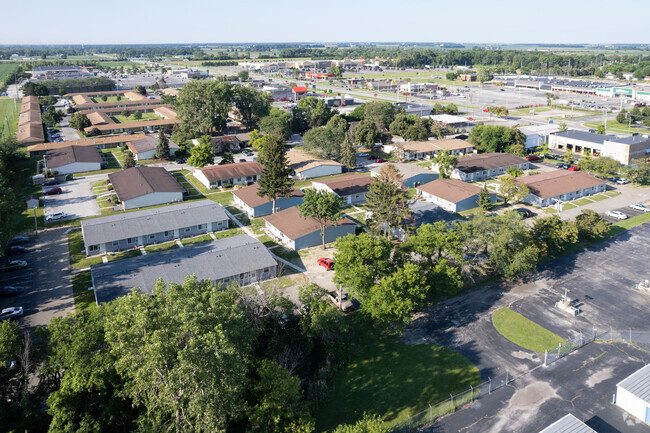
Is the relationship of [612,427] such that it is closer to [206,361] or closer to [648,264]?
[206,361]

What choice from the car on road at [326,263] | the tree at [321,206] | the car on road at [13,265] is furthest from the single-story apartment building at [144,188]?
the car on road at [326,263]

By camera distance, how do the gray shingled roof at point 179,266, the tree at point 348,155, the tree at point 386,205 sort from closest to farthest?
the gray shingled roof at point 179,266
the tree at point 386,205
the tree at point 348,155

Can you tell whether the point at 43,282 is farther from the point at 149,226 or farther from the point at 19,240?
the point at 149,226

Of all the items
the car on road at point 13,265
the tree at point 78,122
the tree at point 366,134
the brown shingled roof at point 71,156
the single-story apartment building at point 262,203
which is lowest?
the car on road at point 13,265

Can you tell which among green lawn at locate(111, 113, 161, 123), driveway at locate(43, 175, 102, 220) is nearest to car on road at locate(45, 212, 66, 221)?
driveway at locate(43, 175, 102, 220)

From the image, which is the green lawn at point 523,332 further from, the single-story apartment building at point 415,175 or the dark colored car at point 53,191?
the dark colored car at point 53,191

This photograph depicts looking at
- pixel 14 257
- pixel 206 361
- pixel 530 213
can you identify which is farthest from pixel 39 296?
pixel 530 213
